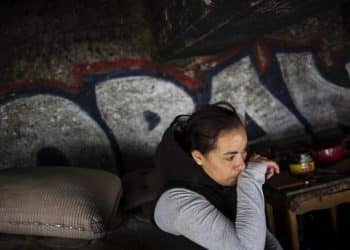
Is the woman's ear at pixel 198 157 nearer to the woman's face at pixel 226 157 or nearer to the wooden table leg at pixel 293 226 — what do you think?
the woman's face at pixel 226 157

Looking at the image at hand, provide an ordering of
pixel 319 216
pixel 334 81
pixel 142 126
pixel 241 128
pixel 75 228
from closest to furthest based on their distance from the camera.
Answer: pixel 241 128 → pixel 75 228 → pixel 319 216 → pixel 142 126 → pixel 334 81

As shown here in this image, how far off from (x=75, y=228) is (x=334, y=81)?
2580 mm

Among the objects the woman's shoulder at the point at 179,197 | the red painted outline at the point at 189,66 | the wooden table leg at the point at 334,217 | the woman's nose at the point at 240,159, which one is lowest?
the wooden table leg at the point at 334,217

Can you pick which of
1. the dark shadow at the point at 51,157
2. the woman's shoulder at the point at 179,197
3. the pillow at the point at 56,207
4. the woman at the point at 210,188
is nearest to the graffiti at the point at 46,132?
the dark shadow at the point at 51,157

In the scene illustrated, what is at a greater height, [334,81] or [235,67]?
[235,67]

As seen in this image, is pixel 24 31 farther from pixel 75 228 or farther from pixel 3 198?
pixel 75 228

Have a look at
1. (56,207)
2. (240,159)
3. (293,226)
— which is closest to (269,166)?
(240,159)

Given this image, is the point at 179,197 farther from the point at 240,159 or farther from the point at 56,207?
the point at 56,207

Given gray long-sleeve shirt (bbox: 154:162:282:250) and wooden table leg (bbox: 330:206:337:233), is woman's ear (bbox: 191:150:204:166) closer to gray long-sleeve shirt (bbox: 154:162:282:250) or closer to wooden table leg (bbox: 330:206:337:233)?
gray long-sleeve shirt (bbox: 154:162:282:250)

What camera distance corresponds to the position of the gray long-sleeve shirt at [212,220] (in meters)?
1.49

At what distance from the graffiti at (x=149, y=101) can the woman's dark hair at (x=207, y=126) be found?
1.91m

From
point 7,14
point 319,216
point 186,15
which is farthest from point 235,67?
point 7,14

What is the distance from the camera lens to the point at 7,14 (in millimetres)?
3334

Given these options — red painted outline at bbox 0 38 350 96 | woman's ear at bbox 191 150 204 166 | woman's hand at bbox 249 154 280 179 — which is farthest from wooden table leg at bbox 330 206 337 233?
woman's ear at bbox 191 150 204 166
